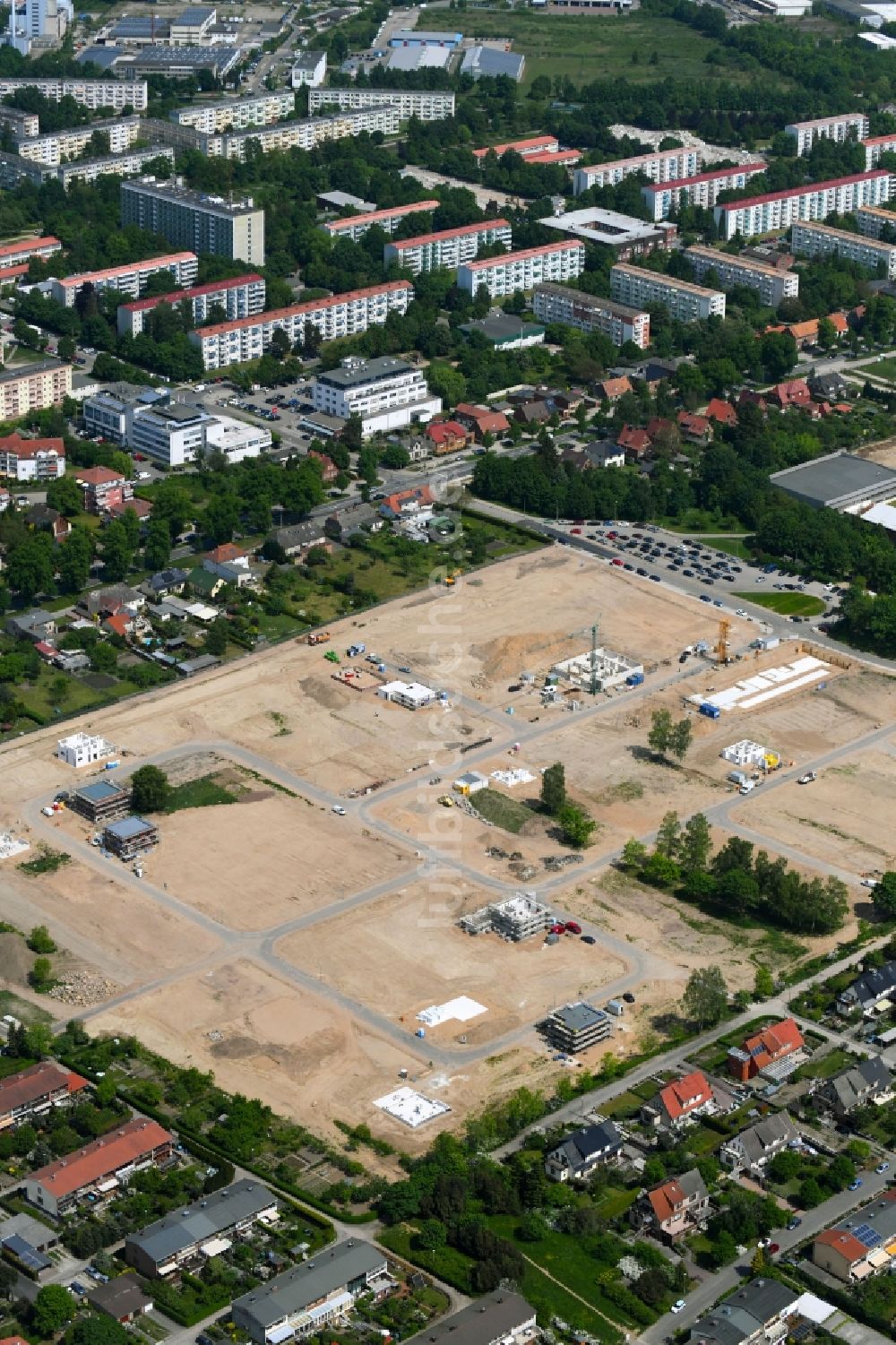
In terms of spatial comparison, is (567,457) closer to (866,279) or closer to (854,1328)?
(866,279)

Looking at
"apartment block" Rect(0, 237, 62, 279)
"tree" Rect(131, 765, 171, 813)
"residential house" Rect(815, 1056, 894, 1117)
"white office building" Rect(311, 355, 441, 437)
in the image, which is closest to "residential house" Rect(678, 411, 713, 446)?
"white office building" Rect(311, 355, 441, 437)

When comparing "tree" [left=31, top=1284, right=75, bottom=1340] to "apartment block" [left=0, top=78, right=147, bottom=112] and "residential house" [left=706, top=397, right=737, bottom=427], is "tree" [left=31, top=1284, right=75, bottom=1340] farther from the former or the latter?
"apartment block" [left=0, top=78, right=147, bottom=112]

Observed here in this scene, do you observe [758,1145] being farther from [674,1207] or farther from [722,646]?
[722,646]

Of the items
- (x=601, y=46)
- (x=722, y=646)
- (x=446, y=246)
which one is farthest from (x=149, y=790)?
(x=601, y=46)

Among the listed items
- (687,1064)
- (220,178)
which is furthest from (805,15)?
(687,1064)

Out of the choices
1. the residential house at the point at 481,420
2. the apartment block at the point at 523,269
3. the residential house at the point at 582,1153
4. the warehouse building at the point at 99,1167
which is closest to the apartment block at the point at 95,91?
the apartment block at the point at 523,269
